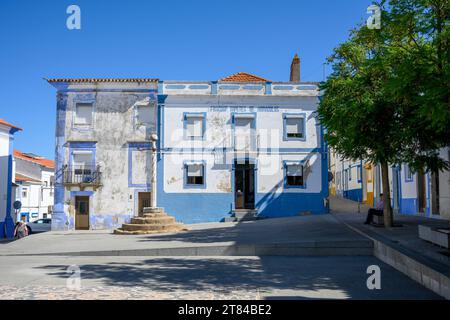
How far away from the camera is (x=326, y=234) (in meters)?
13.2

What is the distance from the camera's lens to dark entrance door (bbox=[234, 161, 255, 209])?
81.7ft

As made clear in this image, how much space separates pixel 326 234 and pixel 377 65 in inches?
241

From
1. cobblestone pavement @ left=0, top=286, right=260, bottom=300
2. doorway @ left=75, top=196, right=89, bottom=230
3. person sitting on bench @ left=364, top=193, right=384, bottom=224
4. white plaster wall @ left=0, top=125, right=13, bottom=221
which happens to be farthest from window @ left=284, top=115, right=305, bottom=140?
cobblestone pavement @ left=0, top=286, right=260, bottom=300

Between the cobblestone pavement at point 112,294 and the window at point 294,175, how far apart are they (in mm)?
18128

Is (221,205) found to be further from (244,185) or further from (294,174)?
(294,174)

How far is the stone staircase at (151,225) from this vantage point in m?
17.3

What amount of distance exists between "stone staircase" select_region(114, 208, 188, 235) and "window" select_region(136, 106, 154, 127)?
8.38m

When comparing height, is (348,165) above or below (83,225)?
above

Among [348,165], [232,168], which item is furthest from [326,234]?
[348,165]

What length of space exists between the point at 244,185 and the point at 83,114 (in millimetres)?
10042

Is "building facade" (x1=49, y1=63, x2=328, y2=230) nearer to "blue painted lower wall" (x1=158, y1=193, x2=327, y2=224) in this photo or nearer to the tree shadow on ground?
"blue painted lower wall" (x1=158, y1=193, x2=327, y2=224)

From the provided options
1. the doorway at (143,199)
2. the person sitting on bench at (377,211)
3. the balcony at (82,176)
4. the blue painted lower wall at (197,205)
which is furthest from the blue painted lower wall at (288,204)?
the balcony at (82,176)
